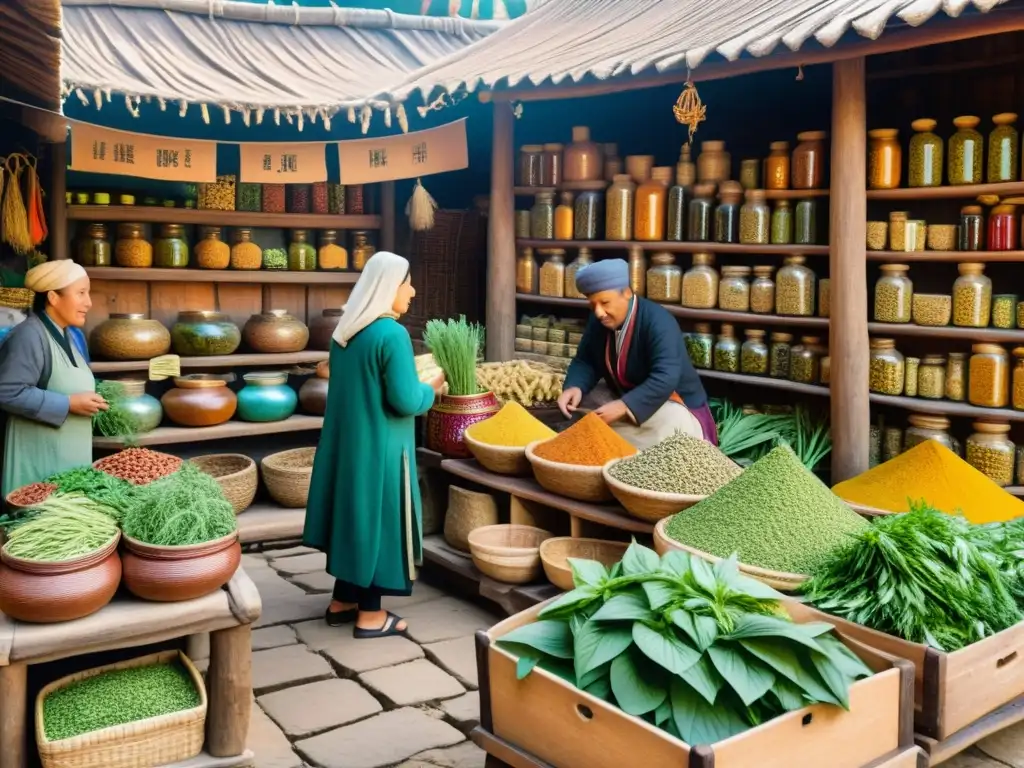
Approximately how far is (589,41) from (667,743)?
4.56 metres

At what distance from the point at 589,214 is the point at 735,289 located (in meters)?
1.09

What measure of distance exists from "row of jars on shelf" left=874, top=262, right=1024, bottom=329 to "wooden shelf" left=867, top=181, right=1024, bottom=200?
0.31 meters

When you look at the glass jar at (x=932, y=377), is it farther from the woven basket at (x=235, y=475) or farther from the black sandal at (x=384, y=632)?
the woven basket at (x=235, y=475)

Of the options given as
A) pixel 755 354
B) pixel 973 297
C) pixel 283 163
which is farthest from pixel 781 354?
pixel 283 163

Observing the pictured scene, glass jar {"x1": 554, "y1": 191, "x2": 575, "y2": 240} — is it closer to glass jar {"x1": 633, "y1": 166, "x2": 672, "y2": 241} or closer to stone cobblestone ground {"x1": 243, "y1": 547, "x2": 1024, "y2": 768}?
glass jar {"x1": 633, "y1": 166, "x2": 672, "y2": 241}

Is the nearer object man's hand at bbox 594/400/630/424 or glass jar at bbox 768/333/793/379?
man's hand at bbox 594/400/630/424

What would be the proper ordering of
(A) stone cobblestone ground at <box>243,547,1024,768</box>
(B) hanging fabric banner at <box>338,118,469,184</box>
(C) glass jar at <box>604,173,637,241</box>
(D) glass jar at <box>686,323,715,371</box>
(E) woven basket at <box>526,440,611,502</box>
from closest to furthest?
(A) stone cobblestone ground at <box>243,547,1024,768</box> < (E) woven basket at <box>526,440,611,502</box> < (D) glass jar at <box>686,323,715,371</box> < (C) glass jar at <box>604,173,637,241</box> < (B) hanging fabric banner at <box>338,118,469,184</box>

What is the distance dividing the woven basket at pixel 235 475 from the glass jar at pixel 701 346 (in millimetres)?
2440

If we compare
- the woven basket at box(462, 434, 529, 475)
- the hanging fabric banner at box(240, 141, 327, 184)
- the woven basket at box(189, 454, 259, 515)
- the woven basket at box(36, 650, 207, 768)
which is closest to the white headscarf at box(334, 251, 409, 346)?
the woven basket at box(462, 434, 529, 475)

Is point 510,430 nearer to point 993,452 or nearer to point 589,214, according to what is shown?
point 589,214

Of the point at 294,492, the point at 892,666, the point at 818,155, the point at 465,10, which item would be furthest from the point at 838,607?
the point at 465,10

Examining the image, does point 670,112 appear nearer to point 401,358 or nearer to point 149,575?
point 401,358

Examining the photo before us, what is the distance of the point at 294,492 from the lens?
5.47 metres

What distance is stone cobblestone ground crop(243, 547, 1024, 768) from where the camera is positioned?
305 centimetres
